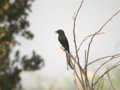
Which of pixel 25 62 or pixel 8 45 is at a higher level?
pixel 8 45

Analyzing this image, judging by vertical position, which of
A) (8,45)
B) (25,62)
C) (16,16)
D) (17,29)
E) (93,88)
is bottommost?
(93,88)

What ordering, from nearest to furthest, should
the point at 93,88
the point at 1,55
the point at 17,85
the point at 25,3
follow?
the point at 93,88 < the point at 1,55 < the point at 17,85 < the point at 25,3

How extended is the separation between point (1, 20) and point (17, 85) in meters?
1.82

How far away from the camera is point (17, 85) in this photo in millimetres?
5480

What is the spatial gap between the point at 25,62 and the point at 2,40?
0.85 meters

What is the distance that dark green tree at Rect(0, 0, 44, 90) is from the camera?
5.31 m

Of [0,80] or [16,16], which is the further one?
[16,16]

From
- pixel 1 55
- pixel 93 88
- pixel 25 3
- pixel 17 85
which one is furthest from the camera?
pixel 25 3

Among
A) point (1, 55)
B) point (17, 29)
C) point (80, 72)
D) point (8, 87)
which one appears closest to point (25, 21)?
point (17, 29)

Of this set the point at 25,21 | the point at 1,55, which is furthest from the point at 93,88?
the point at 25,21

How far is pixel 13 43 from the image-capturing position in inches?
212

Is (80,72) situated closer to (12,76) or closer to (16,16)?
(12,76)

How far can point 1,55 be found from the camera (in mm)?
5094

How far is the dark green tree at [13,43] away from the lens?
17.4 ft
